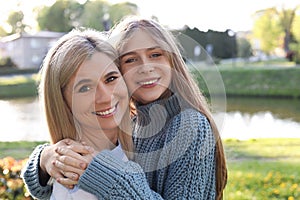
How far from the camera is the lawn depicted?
161 inches

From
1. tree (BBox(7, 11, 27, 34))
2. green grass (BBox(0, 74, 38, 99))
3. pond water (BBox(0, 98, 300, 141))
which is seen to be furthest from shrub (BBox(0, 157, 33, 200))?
tree (BBox(7, 11, 27, 34))

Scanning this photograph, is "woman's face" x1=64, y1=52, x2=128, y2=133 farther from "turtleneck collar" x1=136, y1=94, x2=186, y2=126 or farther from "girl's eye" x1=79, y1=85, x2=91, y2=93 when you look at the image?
"turtleneck collar" x1=136, y1=94, x2=186, y2=126

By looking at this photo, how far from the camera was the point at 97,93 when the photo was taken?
4.19ft

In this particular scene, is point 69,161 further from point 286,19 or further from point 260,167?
point 286,19

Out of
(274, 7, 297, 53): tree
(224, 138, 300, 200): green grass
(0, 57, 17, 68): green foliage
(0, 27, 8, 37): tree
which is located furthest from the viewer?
(0, 27, 8, 37): tree

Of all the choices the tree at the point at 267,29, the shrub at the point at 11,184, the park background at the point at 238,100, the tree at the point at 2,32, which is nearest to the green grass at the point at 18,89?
the park background at the point at 238,100

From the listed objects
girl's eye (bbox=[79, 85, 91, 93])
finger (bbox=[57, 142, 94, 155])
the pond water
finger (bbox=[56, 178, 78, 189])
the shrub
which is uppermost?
girl's eye (bbox=[79, 85, 91, 93])

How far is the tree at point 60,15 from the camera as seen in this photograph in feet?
126

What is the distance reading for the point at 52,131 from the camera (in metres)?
1.36

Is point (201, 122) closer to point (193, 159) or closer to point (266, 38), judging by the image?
point (193, 159)

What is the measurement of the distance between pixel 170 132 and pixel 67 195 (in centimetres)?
33

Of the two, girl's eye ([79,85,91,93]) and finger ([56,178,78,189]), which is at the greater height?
girl's eye ([79,85,91,93])

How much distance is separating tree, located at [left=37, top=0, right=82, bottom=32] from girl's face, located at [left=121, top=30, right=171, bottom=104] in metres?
37.3

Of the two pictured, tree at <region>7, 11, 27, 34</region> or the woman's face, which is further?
tree at <region>7, 11, 27, 34</region>
